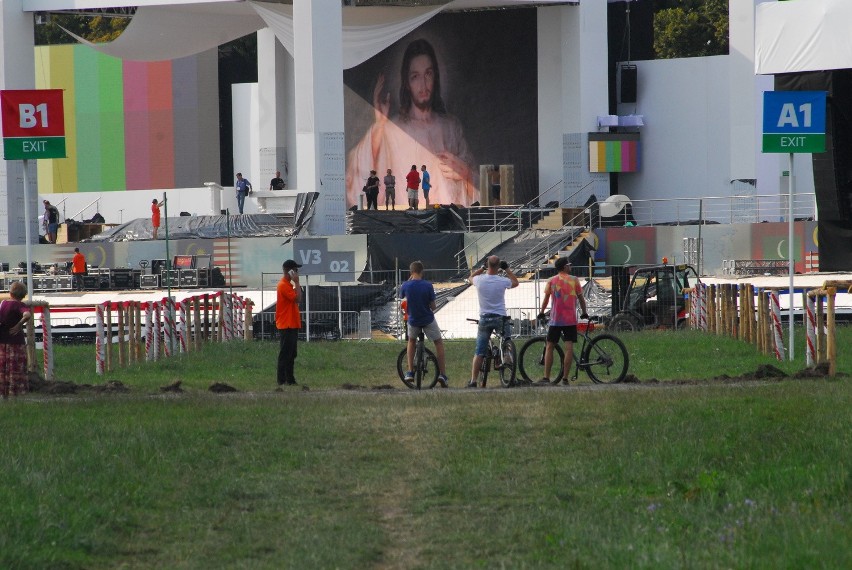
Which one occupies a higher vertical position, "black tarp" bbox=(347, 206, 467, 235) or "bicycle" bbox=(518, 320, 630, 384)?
"black tarp" bbox=(347, 206, 467, 235)

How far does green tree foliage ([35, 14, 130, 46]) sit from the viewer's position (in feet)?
235

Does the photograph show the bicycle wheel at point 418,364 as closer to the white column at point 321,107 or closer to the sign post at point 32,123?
the sign post at point 32,123

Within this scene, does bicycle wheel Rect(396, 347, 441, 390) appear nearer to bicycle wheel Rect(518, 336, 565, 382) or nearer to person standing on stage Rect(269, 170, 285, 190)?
bicycle wheel Rect(518, 336, 565, 382)

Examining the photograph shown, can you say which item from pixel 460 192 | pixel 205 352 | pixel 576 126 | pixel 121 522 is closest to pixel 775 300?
pixel 205 352

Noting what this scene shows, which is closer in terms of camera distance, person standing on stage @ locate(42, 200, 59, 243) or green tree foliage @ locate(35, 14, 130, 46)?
person standing on stage @ locate(42, 200, 59, 243)

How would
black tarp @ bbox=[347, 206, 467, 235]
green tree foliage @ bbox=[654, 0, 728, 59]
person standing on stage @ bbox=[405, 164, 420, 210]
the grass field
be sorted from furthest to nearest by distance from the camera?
green tree foliage @ bbox=[654, 0, 728, 59] → person standing on stage @ bbox=[405, 164, 420, 210] → black tarp @ bbox=[347, 206, 467, 235] → the grass field

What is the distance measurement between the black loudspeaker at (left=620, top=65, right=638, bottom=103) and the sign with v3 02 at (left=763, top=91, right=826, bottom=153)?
1369 inches

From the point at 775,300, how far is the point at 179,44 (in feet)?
116

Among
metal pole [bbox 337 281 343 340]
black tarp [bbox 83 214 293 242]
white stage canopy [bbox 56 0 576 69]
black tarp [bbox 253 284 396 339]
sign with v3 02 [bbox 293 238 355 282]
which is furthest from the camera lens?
white stage canopy [bbox 56 0 576 69]

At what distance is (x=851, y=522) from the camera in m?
8.17

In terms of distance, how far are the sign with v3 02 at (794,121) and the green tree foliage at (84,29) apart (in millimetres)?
53531

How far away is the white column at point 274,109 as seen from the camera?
57.8 m

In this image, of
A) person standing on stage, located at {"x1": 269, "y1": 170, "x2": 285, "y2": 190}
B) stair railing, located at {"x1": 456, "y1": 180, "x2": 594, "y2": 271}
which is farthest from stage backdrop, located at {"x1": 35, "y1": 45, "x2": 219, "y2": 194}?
stair railing, located at {"x1": 456, "y1": 180, "x2": 594, "y2": 271}

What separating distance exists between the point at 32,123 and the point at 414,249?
25.8m
